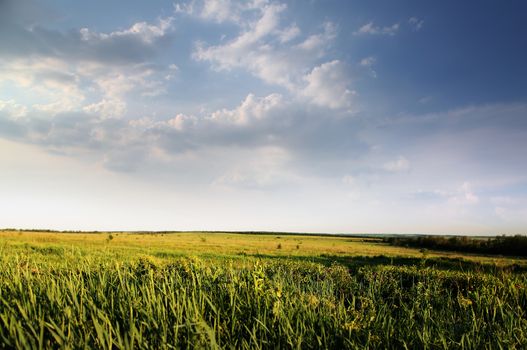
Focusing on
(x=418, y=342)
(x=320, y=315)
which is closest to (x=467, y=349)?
(x=418, y=342)

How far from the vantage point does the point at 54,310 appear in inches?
136

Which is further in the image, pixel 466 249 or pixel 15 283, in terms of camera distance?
pixel 466 249

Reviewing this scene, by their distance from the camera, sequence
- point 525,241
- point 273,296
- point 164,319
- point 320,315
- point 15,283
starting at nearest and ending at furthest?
point 164,319 < point 320,315 < point 273,296 < point 15,283 < point 525,241

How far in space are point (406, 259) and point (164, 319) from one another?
146 feet

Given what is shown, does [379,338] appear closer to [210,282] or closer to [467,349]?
[467,349]

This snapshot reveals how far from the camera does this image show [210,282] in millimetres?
4660

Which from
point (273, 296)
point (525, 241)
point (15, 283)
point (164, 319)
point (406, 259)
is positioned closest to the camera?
point (164, 319)

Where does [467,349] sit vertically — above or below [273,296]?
below

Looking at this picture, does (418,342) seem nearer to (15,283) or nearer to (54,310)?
(54,310)

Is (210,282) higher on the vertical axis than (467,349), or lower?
higher

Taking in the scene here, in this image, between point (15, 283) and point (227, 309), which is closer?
point (227, 309)

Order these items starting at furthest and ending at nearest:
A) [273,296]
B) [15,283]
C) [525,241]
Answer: [525,241]
[15,283]
[273,296]

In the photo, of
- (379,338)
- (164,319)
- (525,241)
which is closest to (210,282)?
(164,319)

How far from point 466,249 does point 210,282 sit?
85435 millimetres
